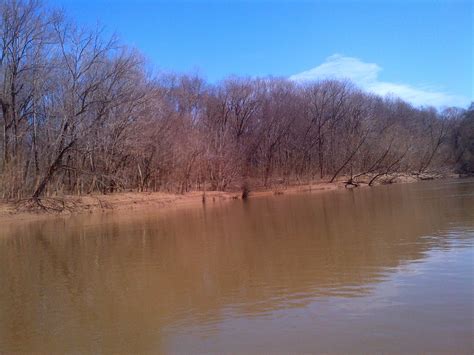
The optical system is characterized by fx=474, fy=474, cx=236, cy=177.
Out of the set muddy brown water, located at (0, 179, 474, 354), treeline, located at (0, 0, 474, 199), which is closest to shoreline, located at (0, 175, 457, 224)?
treeline, located at (0, 0, 474, 199)

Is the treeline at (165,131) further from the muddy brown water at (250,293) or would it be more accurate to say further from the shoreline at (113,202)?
the muddy brown water at (250,293)

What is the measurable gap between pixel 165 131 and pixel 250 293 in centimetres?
3384

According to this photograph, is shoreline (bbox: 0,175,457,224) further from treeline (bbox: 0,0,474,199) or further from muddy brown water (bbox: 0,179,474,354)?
muddy brown water (bbox: 0,179,474,354)

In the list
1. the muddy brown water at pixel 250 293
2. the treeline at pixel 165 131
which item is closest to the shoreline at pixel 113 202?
the treeline at pixel 165 131

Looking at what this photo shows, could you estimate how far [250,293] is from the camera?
321 inches

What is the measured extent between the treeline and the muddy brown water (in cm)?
1739

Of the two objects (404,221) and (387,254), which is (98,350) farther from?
(404,221)

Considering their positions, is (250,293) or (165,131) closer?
(250,293)

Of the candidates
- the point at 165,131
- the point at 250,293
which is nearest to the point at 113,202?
Result: the point at 165,131

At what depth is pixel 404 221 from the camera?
1727 cm

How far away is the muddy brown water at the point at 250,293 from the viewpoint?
587 centimetres

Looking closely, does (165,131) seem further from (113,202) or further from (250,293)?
(250,293)

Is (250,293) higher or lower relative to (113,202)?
lower

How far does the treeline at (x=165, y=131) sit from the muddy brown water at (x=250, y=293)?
17387 millimetres
